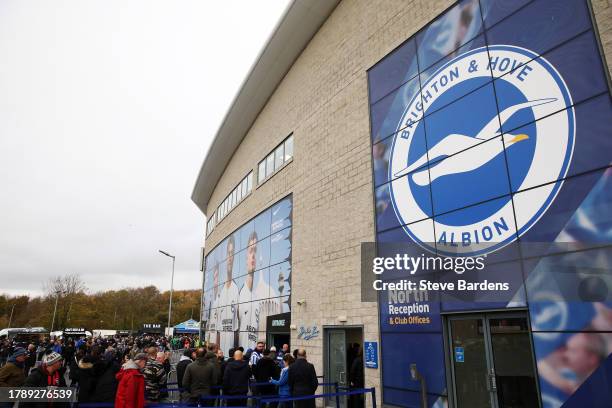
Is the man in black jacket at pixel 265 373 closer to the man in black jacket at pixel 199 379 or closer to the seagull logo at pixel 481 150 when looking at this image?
the man in black jacket at pixel 199 379

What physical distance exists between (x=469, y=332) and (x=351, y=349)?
4424mm

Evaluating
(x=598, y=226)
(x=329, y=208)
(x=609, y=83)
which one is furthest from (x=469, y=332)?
(x=329, y=208)

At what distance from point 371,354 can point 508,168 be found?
6.02 meters

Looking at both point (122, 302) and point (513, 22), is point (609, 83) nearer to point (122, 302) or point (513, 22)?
point (513, 22)

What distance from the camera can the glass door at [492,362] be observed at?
7.54 m

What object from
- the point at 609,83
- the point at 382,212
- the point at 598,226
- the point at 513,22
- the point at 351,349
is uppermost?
the point at 513,22

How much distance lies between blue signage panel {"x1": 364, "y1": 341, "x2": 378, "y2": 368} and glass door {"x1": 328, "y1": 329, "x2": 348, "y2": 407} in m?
1.31

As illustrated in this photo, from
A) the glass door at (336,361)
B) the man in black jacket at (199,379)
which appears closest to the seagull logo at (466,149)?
the glass door at (336,361)

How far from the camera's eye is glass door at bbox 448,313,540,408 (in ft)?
24.7

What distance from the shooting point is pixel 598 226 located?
22.3 ft

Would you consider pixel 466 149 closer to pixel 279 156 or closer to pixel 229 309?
pixel 279 156

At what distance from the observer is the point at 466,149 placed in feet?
31.1

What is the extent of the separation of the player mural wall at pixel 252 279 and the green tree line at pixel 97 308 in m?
61.0

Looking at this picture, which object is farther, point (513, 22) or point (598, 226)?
point (513, 22)
